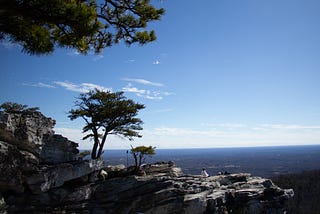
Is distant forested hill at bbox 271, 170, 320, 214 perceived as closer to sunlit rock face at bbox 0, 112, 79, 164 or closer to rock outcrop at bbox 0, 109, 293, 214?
rock outcrop at bbox 0, 109, 293, 214

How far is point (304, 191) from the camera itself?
8675 cm

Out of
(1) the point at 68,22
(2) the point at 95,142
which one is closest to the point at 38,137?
(2) the point at 95,142

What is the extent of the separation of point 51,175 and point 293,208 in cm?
6976

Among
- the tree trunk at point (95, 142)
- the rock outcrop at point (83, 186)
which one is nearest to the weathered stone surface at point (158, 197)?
the rock outcrop at point (83, 186)

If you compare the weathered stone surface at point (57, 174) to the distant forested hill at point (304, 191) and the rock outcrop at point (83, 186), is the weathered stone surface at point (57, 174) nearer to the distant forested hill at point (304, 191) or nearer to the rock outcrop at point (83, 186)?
the rock outcrop at point (83, 186)

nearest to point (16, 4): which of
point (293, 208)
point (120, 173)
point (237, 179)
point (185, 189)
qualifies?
point (185, 189)

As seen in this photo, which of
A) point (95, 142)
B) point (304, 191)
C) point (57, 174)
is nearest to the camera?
point (57, 174)

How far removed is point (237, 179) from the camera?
3378 cm

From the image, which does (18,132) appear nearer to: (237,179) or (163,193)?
(163,193)

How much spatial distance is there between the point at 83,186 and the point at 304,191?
80.4m

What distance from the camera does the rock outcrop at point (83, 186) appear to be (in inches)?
878

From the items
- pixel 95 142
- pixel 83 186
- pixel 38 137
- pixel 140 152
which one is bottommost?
pixel 83 186

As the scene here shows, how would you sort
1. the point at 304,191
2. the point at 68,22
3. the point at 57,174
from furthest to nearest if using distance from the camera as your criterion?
the point at 304,191 < the point at 57,174 < the point at 68,22

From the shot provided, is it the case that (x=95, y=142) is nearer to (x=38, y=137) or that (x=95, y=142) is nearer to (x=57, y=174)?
(x=38, y=137)
